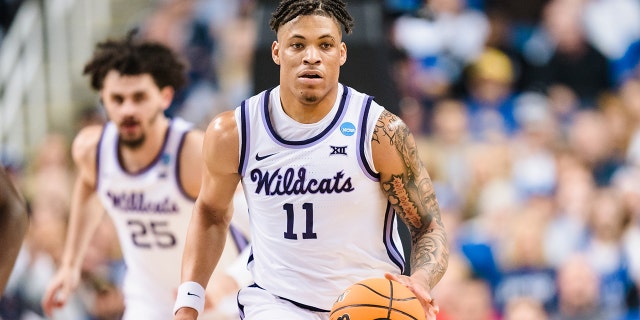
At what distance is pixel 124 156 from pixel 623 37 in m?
7.69

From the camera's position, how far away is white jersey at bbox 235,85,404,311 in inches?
224

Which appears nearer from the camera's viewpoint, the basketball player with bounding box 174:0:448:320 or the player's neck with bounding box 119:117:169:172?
the basketball player with bounding box 174:0:448:320

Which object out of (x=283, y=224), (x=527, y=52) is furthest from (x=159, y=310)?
(x=527, y=52)

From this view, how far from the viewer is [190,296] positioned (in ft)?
19.4

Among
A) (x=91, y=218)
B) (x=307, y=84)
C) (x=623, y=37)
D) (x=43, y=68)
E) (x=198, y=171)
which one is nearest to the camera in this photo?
(x=307, y=84)

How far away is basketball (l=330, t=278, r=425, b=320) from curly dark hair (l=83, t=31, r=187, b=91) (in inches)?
125

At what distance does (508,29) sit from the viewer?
1422 cm

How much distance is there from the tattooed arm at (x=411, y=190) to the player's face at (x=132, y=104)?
2506 millimetres

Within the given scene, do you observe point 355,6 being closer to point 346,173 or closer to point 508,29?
point 346,173

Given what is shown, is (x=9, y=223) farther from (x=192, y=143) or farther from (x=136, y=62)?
(x=136, y=62)

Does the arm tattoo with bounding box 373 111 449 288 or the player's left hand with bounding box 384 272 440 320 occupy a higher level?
the arm tattoo with bounding box 373 111 449 288

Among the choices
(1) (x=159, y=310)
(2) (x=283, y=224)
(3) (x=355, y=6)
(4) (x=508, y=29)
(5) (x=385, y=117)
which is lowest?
(1) (x=159, y=310)

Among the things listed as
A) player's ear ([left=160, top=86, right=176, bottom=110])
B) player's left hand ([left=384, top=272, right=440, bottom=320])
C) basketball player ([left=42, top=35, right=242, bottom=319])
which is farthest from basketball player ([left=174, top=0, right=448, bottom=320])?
player's ear ([left=160, top=86, right=176, bottom=110])

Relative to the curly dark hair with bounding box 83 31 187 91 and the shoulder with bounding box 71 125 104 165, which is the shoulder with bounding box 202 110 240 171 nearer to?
the curly dark hair with bounding box 83 31 187 91
